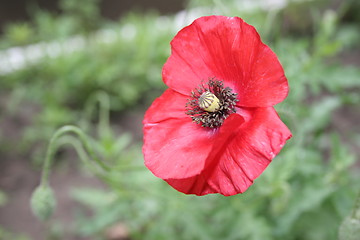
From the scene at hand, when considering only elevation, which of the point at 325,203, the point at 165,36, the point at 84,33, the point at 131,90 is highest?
the point at 84,33

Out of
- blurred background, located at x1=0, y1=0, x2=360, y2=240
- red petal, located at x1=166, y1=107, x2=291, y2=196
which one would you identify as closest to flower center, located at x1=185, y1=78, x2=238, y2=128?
red petal, located at x1=166, y1=107, x2=291, y2=196

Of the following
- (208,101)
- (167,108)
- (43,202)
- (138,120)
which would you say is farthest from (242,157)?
(138,120)

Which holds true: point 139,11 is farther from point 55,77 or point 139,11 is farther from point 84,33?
point 55,77

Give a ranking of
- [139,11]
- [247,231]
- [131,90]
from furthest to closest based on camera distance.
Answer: [139,11] < [131,90] < [247,231]

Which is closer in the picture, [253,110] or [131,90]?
[253,110]

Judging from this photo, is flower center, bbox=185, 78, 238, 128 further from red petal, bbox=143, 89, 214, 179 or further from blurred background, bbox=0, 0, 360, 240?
blurred background, bbox=0, 0, 360, 240

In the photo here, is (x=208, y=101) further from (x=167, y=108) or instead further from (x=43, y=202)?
(x=43, y=202)

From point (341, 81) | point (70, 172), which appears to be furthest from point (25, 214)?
point (341, 81)

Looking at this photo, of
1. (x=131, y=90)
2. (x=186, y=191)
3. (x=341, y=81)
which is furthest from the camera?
(x=131, y=90)
